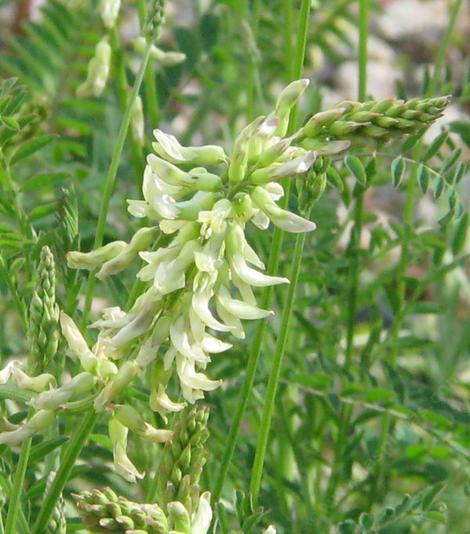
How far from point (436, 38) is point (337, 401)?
4799mm

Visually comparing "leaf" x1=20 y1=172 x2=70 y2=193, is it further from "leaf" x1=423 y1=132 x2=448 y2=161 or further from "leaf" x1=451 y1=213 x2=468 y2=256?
"leaf" x1=451 y1=213 x2=468 y2=256

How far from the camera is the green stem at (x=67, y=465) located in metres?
1.27

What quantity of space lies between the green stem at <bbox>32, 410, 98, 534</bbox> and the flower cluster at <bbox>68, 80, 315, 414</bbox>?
0.08m

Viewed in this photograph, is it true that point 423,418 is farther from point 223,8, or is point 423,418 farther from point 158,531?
point 223,8

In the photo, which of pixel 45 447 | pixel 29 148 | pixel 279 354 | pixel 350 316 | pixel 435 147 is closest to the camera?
pixel 279 354

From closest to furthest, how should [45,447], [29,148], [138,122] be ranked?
[45,447] → [29,148] → [138,122]

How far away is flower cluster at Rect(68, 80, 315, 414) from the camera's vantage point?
1142 millimetres

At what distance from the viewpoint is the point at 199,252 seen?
1.14 m

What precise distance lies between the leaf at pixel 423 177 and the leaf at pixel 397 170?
0.11ft

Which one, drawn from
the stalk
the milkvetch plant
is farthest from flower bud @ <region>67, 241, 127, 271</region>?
the stalk

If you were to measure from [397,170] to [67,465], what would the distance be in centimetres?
50

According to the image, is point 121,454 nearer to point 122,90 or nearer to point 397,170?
point 397,170

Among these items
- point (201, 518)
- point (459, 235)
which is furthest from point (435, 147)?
point (201, 518)

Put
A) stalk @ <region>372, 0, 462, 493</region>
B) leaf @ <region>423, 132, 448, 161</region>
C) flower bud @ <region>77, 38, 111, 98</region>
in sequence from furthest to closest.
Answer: stalk @ <region>372, 0, 462, 493</region> < flower bud @ <region>77, 38, 111, 98</region> < leaf @ <region>423, 132, 448, 161</region>
